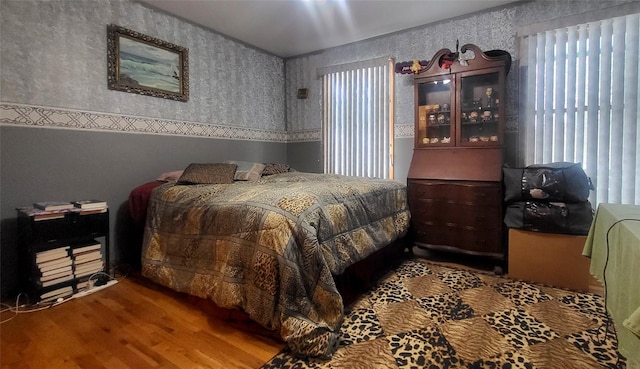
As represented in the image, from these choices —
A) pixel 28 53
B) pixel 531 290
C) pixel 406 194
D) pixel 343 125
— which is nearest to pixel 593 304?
pixel 531 290

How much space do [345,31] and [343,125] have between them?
113cm

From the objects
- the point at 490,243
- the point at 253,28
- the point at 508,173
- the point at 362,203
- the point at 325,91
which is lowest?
the point at 490,243

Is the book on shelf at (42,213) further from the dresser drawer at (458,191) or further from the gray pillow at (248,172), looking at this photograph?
the dresser drawer at (458,191)

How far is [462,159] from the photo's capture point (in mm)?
2830

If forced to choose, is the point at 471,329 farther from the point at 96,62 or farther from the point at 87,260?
the point at 96,62

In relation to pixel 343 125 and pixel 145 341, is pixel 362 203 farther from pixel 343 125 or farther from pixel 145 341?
pixel 343 125

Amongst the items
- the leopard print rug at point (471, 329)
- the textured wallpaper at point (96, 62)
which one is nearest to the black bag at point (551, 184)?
the leopard print rug at point (471, 329)

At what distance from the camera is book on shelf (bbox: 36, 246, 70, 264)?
6.62ft

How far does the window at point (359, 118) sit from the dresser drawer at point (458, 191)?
0.85 metres

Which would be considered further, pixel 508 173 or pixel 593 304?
pixel 508 173

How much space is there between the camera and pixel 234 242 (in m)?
1.75

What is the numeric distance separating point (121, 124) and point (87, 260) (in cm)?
122

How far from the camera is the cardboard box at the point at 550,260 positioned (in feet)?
7.29

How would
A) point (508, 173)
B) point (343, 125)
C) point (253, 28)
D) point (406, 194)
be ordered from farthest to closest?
point (343, 125) → point (253, 28) → point (406, 194) → point (508, 173)
